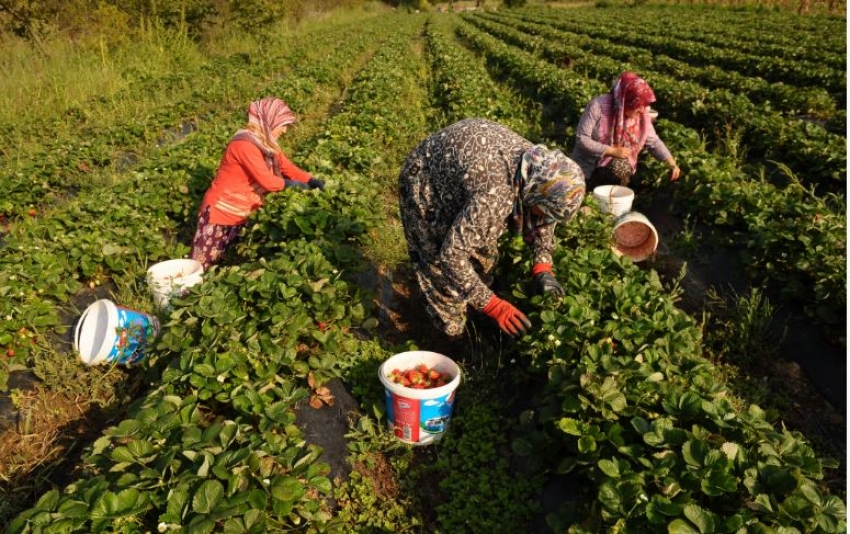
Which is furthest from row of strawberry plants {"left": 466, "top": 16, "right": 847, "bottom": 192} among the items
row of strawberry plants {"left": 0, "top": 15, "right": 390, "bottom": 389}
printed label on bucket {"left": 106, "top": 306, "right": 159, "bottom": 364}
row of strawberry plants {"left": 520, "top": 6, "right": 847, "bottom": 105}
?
row of strawberry plants {"left": 0, "top": 15, "right": 390, "bottom": 389}

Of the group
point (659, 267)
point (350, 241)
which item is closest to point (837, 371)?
point (659, 267)

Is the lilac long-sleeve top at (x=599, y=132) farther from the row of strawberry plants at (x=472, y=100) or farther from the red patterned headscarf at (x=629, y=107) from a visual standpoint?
the row of strawberry plants at (x=472, y=100)

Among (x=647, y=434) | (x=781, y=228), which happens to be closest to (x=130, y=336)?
(x=647, y=434)

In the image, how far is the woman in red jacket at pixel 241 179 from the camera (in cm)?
430

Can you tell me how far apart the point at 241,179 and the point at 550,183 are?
3.02m

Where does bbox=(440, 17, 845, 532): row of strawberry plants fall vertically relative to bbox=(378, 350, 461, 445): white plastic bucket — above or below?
above

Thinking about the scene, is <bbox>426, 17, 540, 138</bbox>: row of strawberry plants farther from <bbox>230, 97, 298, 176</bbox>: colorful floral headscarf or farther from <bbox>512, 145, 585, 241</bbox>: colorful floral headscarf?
<bbox>512, 145, 585, 241</bbox>: colorful floral headscarf

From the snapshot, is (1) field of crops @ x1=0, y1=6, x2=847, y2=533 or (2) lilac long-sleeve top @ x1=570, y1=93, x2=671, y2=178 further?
(2) lilac long-sleeve top @ x1=570, y1=93, x2=671, y2=178

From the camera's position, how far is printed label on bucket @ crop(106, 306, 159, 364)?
10.8 ft

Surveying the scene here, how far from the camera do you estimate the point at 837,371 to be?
341 cm

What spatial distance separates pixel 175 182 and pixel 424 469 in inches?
170

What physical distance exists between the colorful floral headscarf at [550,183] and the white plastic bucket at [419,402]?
1.05m

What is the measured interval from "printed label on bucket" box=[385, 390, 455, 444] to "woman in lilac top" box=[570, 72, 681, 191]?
3474 millimetres

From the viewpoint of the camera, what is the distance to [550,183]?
251 centimetres
